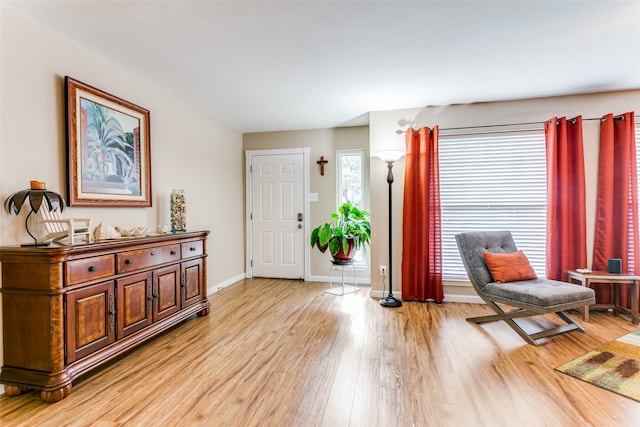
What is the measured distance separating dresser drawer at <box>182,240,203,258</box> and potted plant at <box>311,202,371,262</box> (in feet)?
5.19

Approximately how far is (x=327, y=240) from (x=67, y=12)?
3.21m

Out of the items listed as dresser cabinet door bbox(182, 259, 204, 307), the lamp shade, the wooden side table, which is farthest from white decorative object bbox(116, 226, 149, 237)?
the wooden side table

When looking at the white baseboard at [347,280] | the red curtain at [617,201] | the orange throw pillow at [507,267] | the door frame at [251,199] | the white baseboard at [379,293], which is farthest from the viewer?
the door frame at [251,199]

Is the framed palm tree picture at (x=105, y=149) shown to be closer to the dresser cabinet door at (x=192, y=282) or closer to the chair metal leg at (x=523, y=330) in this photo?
the dresser cabinet door at (x=192, y=282)

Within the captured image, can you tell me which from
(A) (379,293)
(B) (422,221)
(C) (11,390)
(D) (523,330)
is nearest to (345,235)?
(A) (379,293)

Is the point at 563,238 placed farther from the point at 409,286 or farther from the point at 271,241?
the point at 271,241

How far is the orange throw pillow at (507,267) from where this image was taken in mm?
3020

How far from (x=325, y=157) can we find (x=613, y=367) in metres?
3.83

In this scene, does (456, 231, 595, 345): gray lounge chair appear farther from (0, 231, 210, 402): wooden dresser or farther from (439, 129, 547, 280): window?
(0, 231, 210, 402): wooden dresser

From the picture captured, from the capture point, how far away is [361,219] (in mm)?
4441

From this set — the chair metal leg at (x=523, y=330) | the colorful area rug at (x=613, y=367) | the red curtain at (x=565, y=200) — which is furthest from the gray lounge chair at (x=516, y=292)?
the red curtain at (x=565, y=200)

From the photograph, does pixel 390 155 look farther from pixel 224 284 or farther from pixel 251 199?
pixel 224 284

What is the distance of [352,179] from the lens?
15.9 ft

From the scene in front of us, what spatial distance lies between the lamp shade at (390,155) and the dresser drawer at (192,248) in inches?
86.7
